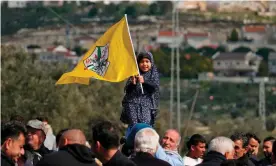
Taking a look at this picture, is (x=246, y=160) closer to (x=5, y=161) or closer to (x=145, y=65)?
(x=145, y=65)

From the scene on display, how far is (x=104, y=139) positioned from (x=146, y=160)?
848mm

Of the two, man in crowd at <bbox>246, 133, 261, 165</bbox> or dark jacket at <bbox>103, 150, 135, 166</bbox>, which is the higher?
dark jacket at <bbox>103, 150, 135, 166</bbox>

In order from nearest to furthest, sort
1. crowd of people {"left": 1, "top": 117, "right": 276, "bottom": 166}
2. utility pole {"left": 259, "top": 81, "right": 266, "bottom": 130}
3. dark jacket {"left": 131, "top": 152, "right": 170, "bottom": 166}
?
1. crowd of people {"left": 1, "top": 117, "right": 276, "bottom": 166}
2. dark jacket {"left": 131, "top": 152, "right": 170, "bottom": 166}
3. utility pole {"left": 259, "top": 81, "right": 266, "bottom": 130}

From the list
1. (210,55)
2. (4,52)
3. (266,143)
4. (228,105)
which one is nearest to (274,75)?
(210,55)

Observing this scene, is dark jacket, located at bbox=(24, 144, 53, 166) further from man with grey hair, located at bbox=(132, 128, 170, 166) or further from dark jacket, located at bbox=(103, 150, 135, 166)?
dark jacket, located at bbox=(103, 150, 135, 166)

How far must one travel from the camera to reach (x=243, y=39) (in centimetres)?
19625

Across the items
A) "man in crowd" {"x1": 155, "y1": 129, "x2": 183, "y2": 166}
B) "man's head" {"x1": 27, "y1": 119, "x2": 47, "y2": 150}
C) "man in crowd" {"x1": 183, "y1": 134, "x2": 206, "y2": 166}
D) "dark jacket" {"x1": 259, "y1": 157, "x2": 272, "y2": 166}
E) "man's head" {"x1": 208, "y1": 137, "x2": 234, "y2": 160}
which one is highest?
"man's head" {"x1": 208, "y1": 137, "x2": 234, "y2": 160}

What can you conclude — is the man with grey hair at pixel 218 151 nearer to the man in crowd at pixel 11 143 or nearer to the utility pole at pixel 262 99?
the man in crowd at pixel 11 143

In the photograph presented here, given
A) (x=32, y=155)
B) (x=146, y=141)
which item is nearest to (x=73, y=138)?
(x=146, y=141)

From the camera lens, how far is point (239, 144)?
59.6 feet

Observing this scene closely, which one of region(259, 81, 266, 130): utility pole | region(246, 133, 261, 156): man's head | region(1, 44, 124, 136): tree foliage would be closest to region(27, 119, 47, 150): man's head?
region(246, 133, 261, 156): man's head

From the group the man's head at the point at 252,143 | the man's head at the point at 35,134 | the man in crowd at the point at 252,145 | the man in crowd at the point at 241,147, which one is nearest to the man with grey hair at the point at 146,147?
the man's head at the point at 35,134

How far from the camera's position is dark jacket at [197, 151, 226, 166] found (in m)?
15.1

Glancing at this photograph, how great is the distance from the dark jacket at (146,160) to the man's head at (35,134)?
291cm
